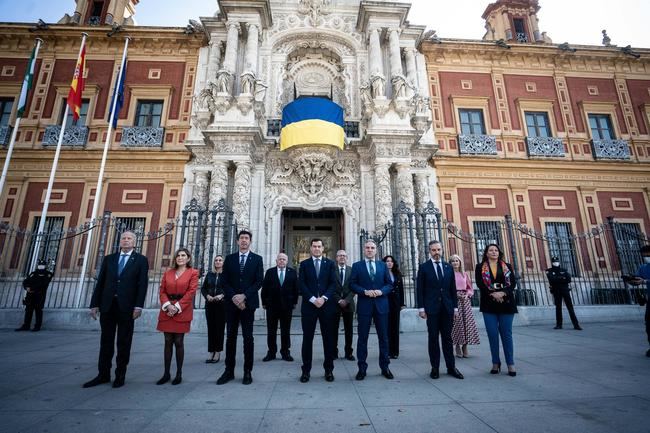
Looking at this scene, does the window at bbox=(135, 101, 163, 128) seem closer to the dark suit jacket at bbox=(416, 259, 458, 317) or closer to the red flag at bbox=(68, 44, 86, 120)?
the red flag at bbox=(68, 44, 86, 120)

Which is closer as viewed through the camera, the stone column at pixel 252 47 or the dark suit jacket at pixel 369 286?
the dark suit jacket at pixel 369 286

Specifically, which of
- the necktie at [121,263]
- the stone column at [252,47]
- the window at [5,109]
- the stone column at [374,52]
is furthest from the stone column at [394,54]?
the window at [5,109]

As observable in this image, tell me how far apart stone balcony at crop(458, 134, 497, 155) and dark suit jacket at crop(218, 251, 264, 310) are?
1179cm

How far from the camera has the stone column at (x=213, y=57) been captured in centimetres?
1304

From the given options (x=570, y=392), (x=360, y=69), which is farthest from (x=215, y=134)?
(x=570, y=392)

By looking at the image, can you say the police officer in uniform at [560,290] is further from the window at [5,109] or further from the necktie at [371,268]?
the window at [5,109]

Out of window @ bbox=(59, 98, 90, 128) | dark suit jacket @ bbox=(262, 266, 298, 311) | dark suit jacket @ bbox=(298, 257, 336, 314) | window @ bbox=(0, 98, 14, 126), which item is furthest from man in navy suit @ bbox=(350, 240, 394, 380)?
window @ bbox=(0, 98, 14, 126)

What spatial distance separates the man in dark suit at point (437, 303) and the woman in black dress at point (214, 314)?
2.95m

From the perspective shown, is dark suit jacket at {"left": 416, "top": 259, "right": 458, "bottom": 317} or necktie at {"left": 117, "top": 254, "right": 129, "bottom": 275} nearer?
necktie at {"left": 117, "top": 254, "right": 129, "bottom": 275}

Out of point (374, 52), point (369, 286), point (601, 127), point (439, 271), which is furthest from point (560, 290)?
point (601, 127)

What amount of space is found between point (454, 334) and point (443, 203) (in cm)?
823

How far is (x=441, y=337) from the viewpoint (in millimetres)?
4172

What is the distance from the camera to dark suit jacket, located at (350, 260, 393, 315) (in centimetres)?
423

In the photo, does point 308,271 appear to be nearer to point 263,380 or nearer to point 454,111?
point 263,380
